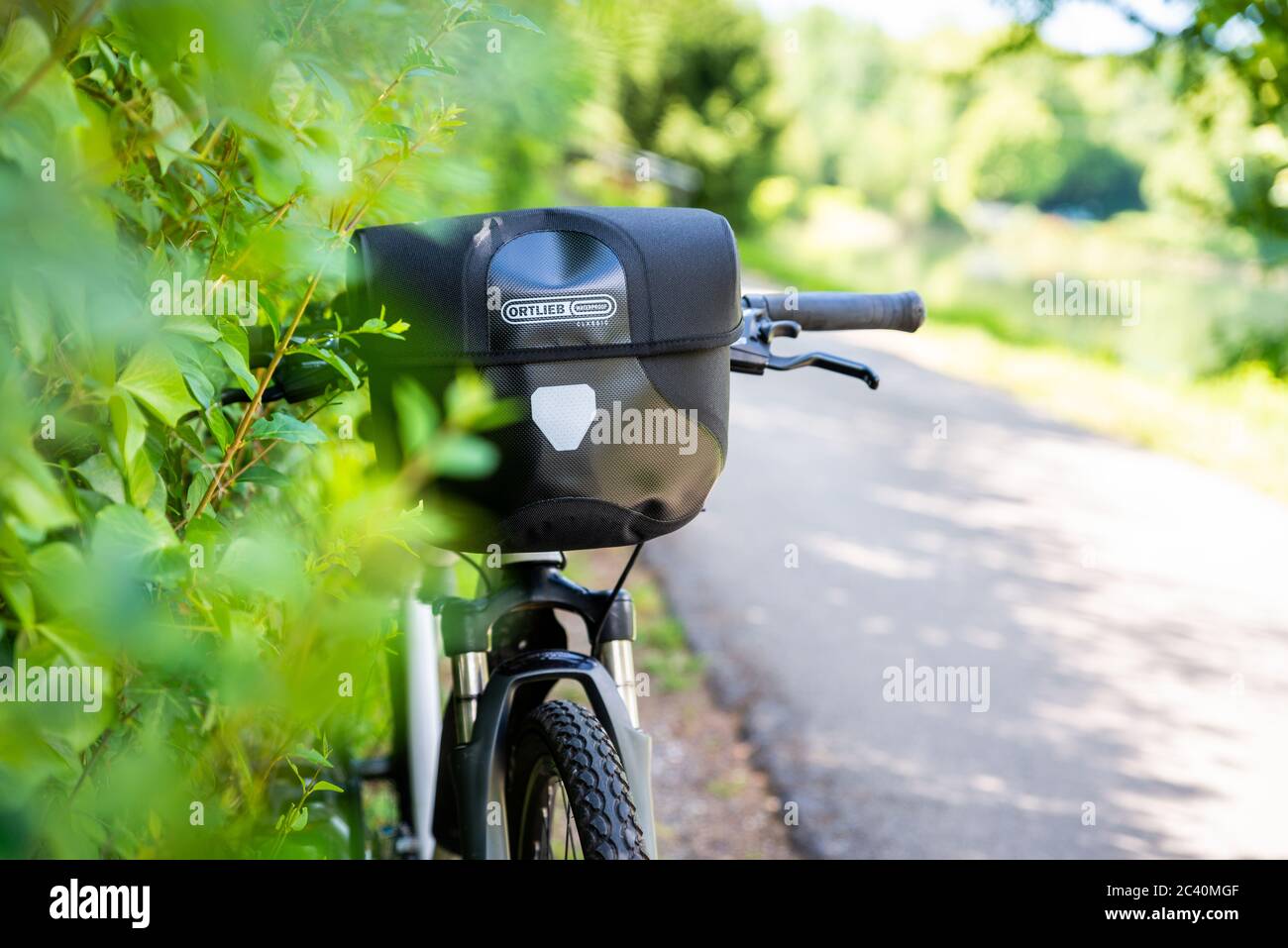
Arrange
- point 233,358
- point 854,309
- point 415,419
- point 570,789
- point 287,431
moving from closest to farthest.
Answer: point 415,419, point 233,358, point 287,431, point 570,789, point 854,309

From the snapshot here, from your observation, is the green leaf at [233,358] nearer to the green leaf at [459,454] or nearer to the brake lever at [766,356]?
the green leaf at [459,454]

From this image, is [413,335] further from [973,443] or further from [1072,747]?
[973,443]

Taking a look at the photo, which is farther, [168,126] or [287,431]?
[287,431]

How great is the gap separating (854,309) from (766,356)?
0.22m

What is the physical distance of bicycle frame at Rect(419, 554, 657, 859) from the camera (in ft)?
5.61

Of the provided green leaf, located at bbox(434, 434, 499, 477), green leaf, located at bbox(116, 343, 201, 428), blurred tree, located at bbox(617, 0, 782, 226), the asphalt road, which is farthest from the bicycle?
blurred tree, located at bbox(617, 0, 782, 226)

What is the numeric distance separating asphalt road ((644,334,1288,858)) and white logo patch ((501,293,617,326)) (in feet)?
7.94

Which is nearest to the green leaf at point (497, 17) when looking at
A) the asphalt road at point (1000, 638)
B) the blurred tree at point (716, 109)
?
the asphalt road at point (1000, 638)

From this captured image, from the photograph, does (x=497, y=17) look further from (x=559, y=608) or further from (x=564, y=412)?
(x=559, y=608)

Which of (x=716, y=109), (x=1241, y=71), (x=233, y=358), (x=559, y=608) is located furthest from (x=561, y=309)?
(x=716, y=109)

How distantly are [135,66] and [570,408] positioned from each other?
2.00ft

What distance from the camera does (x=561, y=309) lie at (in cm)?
142

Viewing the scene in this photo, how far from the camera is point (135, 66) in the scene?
3.51 ft
